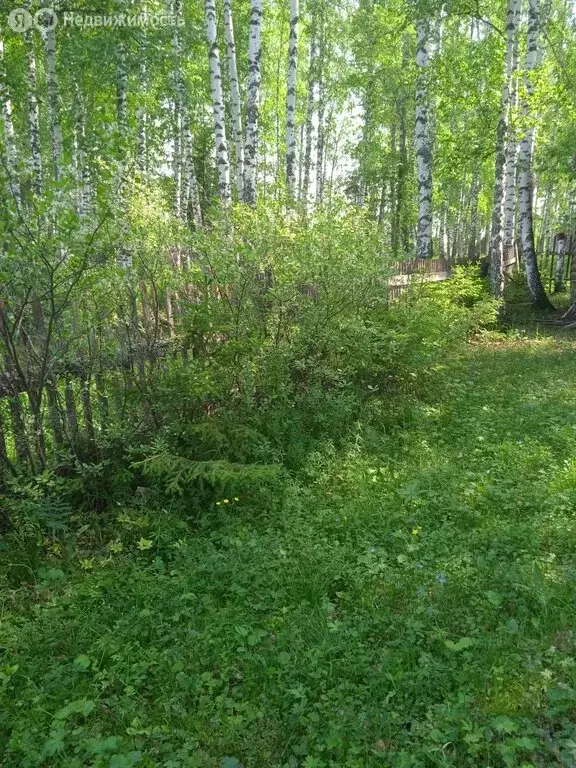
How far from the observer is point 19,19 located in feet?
36.4

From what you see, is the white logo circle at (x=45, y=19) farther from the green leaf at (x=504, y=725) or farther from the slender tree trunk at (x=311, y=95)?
the green leaf at (x=504, y=725)

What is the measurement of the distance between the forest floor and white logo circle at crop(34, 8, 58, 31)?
12019 mm

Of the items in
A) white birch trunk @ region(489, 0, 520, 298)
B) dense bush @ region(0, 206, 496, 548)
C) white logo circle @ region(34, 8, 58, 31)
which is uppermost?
white logo circle @ region(34, 8, 58, 31)

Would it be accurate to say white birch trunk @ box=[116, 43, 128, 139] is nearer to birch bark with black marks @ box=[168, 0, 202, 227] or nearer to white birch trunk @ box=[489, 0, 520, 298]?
birch bark with black marks @ box=[168, 0, 202, 227]

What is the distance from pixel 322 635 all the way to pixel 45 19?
1375cm

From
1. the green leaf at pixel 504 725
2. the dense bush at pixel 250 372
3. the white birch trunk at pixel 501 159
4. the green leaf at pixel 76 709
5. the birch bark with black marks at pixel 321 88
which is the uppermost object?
the birch bark with black marks at pixel 321 88

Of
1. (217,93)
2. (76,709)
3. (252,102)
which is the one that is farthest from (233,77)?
(76,709)

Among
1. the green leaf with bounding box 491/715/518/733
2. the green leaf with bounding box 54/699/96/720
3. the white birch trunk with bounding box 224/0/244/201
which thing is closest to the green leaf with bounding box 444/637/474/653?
the green leaf with bounding box 491/715/518/733

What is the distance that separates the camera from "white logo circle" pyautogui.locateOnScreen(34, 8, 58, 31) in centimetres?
1137

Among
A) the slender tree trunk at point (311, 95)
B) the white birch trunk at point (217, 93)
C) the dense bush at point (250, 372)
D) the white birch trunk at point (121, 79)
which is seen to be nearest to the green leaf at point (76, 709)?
the dense bush at point (250, 372)

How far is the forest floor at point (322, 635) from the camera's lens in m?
2.51

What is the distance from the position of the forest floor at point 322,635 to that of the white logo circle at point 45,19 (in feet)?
39.4

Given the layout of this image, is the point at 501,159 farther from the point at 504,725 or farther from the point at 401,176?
the point at 504,725

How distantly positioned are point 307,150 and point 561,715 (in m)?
24.3
